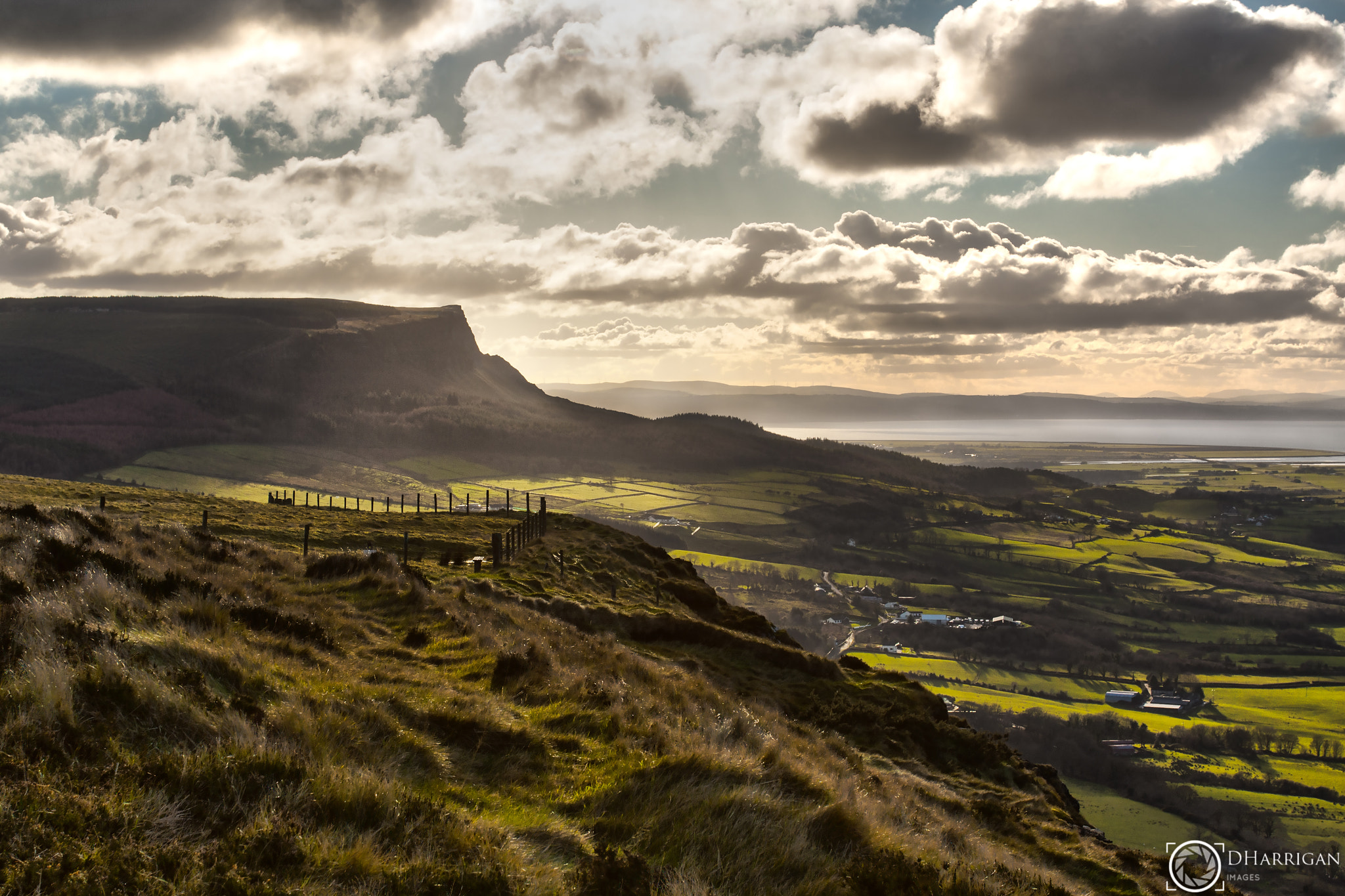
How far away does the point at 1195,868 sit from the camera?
15.4 m

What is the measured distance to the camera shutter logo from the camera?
13.9m

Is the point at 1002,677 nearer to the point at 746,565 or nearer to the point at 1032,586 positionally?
the point at 746,565

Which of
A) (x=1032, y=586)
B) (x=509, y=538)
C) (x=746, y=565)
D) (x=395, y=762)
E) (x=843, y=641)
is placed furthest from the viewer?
(x=1032, y=586)

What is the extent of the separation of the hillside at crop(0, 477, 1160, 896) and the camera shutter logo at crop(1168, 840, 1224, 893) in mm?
784

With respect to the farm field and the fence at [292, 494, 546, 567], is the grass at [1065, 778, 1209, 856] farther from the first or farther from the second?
the fence at [292, 494, 546, 567]

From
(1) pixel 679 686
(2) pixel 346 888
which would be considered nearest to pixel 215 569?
(1) pixel 679 686

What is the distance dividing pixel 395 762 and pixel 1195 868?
712 inches

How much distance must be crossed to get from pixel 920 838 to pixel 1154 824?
5024cm

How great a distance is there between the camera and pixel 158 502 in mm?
43969

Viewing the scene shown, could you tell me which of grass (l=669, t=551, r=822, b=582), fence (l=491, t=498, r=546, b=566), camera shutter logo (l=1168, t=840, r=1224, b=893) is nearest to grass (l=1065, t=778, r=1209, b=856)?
camera shutter logo (l=1168, t=840, r=1224, b=893)

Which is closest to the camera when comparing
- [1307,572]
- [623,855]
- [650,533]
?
[623,855]

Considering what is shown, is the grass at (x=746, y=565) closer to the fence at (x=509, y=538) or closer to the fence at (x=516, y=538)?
the fence at (x=516, y=538)

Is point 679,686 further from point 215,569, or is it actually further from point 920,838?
point 215,569

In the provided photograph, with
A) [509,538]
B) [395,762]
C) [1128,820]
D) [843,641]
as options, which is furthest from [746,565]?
[395,762]
